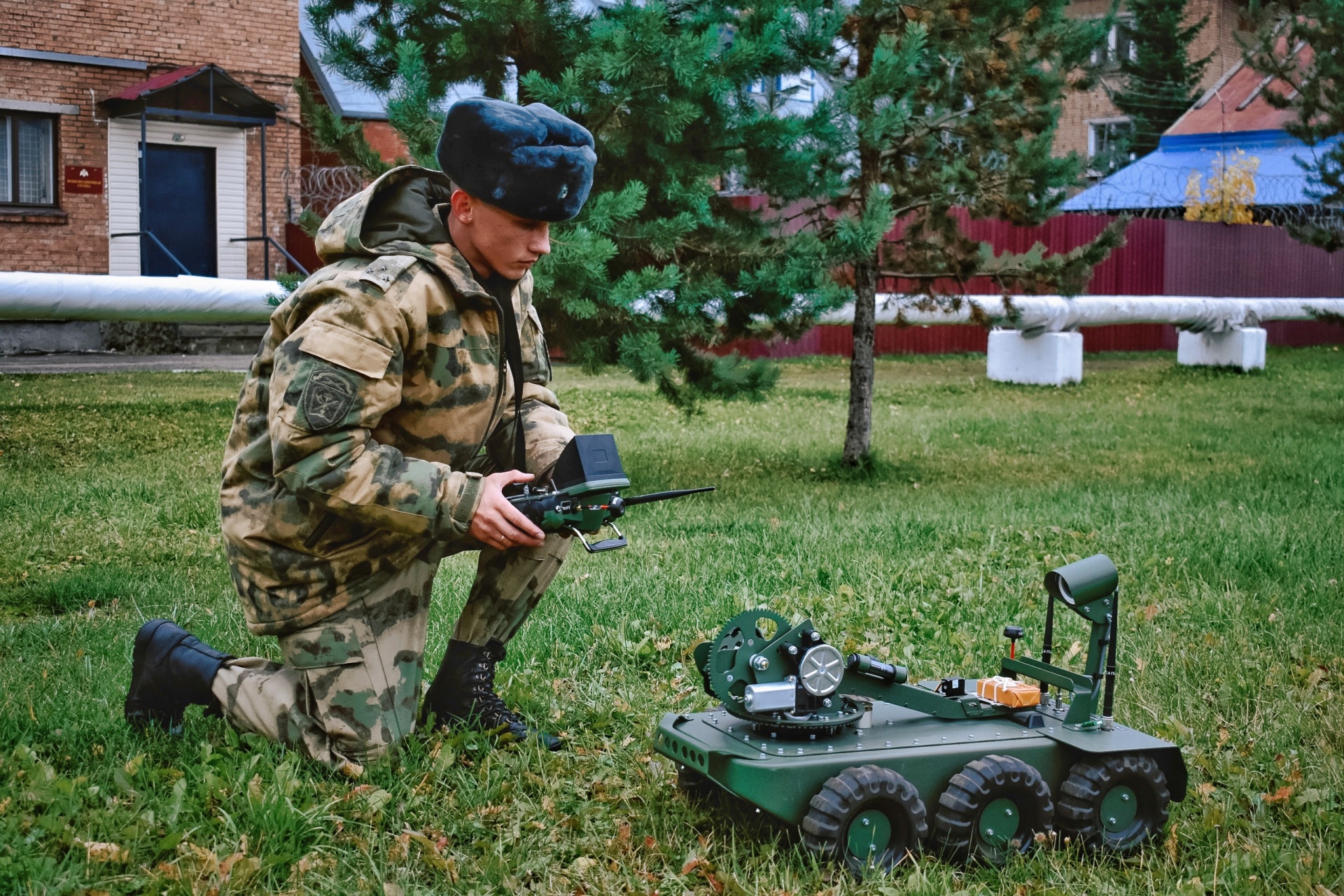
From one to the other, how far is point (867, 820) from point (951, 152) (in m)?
7.49

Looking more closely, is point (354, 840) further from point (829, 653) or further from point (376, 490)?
point (829, 653)

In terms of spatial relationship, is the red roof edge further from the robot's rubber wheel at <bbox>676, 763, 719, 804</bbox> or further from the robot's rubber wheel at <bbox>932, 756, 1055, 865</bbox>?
the robot's rubber wheel at <bbox>932, 756, 1055, 865</bbox>

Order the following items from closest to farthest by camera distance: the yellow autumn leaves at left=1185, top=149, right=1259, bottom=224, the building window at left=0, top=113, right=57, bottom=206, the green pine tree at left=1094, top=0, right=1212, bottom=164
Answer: the building window at left=0, top=113, right=57, bottom=206, the yellow autumn leaves at left=1185, top=149, right=1259, bottom=224, the green pine tree at left=1094, top=0, right=1212, bottom=164

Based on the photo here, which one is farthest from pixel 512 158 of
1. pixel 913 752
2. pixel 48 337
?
pixel 48 337

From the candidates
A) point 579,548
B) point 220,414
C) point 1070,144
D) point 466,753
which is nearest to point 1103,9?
point 1070,144

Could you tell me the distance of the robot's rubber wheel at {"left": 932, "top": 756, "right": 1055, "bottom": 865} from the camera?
3.10 m

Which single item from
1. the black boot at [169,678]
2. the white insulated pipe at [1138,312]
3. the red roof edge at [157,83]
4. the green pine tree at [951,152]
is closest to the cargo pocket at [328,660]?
the black boot at [169,678]

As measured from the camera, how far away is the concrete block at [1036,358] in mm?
17312

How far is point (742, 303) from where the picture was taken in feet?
28.1

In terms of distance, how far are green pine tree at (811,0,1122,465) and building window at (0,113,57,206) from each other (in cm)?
1389

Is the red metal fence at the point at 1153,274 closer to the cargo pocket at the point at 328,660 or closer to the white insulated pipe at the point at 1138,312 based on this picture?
the white insulated pipe at the point at 1138,312

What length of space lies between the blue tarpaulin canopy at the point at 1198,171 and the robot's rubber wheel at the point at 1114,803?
2949 cm

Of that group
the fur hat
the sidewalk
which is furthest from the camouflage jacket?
the sidewalk

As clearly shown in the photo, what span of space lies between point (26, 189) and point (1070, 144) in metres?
29.6
